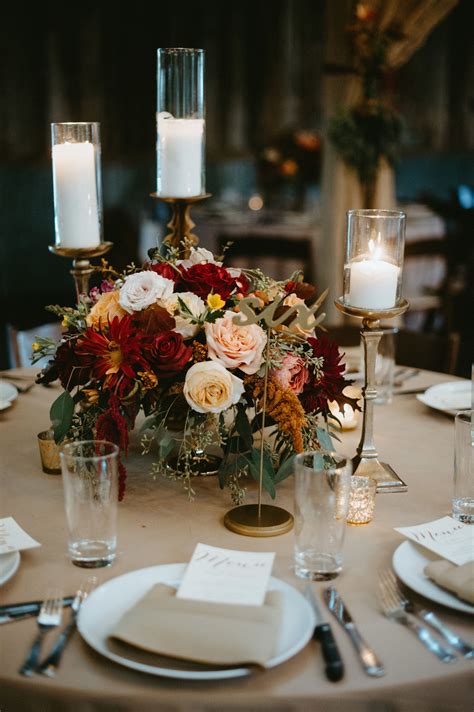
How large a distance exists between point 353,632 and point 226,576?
0.20m

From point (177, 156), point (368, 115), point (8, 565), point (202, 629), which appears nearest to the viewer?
point (202, 629)

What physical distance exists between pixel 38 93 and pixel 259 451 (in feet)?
15.9

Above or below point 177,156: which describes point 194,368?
below

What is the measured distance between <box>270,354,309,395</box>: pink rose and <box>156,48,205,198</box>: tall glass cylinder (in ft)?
2.52

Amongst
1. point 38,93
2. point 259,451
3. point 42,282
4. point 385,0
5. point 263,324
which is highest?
point 385,0

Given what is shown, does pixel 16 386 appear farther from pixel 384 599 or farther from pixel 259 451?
pixel 384 599

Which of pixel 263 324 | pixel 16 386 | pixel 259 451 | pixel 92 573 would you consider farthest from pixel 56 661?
pixel 16 386

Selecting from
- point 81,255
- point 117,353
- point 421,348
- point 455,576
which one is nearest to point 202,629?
point 455,576

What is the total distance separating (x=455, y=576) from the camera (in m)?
1.21

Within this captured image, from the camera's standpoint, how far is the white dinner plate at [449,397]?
6.81 ft

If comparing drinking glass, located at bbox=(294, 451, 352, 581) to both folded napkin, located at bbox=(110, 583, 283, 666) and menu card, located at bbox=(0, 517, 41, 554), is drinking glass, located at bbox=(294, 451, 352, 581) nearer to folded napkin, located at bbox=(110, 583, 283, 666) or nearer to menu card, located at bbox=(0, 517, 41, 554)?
folded napkin, located at bbox=(110, 583, 283, 666)

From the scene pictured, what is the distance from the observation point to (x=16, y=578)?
1.29 m

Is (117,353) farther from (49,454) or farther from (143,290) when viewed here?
(49,454)

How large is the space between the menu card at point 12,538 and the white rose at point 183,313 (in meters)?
0.42
